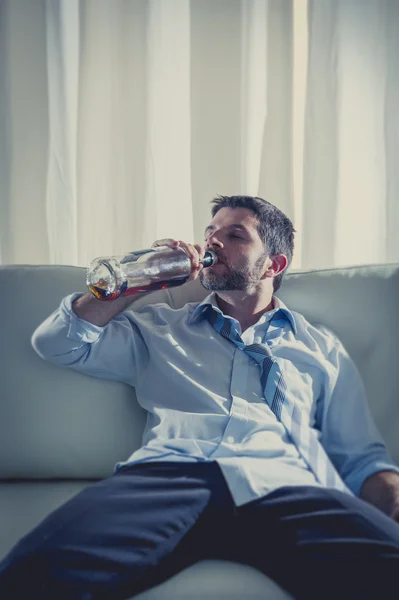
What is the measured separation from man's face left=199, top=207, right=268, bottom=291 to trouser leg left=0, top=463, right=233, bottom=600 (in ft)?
1.40

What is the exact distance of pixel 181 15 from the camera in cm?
191

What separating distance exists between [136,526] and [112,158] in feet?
3.91

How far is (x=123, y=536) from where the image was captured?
1.03 meters

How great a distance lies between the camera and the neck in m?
1.50

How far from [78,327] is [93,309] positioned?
5 cm

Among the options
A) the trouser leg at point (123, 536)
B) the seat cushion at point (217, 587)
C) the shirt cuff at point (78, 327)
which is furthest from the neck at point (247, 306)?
the seat cushion at point (217, 587)

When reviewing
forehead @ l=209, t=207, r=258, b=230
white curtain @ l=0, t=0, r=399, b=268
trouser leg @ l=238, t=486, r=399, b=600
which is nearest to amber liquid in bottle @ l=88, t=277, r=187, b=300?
forehead @ l=209, t=207, r=258, b=230

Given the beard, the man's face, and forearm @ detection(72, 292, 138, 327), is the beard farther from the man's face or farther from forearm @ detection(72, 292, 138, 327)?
forearm @ detection(72, 292, 138, 327)

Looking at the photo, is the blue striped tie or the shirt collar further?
the shirt collar

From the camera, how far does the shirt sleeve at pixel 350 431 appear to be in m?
1.30

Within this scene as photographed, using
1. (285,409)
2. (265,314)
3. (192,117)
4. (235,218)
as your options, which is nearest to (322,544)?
(285,409)

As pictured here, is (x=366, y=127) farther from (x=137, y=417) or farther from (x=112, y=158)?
(x=137, y=417)

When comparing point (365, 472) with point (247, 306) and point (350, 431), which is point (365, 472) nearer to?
point (350, 431)

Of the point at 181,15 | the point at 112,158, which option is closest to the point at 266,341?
the point at 112,158
